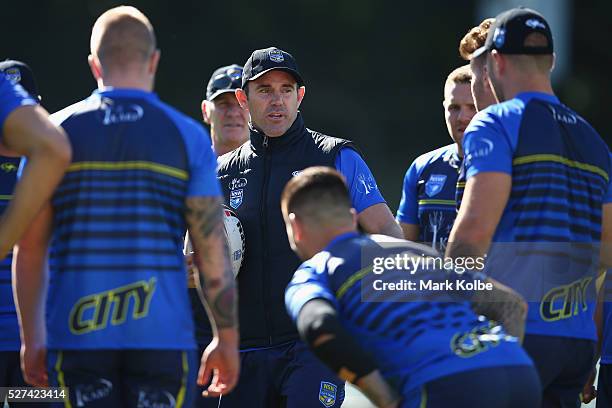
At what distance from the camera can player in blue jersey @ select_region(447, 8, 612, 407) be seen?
176 inches

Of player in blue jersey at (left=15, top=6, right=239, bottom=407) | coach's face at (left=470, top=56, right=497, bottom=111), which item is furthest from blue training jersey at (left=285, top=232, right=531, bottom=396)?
coach's face at (left=470, top=56, right=497, bottom=111)

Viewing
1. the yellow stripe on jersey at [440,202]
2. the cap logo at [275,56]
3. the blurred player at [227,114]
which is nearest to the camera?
the cap logo at [275,56]

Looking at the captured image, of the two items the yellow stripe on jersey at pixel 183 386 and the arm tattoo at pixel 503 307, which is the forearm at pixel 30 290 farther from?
the arm tattoo at pixel 503 307

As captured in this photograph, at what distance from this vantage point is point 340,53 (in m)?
20.0

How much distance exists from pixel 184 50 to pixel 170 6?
2.41 ft

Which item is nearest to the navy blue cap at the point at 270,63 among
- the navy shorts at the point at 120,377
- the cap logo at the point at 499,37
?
the cap logo at the point at 499,37

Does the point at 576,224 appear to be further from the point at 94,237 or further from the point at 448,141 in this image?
the point at 448,141

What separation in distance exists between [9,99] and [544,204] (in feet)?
6.63

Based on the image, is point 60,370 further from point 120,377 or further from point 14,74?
point 14,74

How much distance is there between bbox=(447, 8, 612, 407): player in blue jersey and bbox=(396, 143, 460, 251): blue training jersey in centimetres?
168

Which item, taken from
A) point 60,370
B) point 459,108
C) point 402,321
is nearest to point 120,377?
point 60,370

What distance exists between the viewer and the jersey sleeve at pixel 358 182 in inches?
235

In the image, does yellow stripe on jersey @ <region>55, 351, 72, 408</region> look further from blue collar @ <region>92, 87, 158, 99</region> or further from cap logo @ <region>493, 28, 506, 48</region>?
cap logo @ <region>493, 28, 506, 48</region>

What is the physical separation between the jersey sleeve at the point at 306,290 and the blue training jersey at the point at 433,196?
232cm
